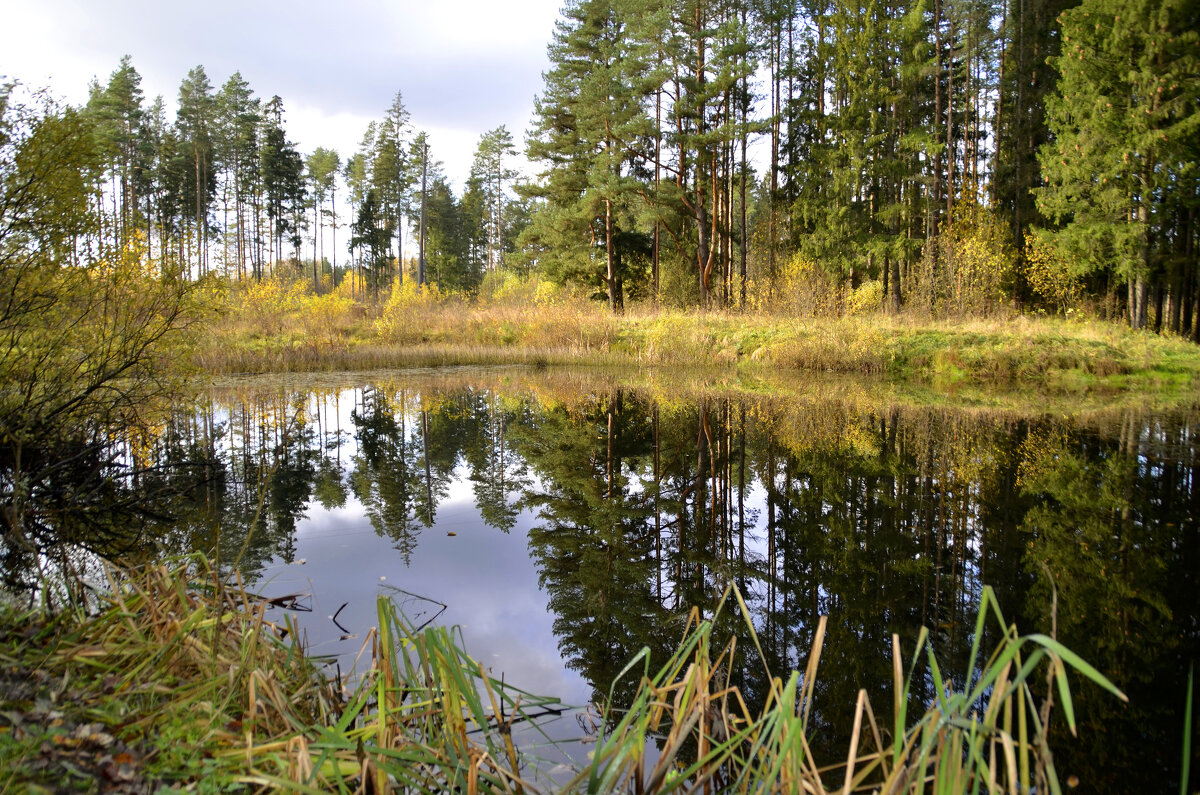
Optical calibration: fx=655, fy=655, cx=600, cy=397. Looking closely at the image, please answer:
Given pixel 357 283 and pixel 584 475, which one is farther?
pixel 357 283

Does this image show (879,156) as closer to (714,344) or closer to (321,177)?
(714,344)

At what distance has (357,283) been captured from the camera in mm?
43281

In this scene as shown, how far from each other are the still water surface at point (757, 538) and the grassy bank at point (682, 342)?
4536mm

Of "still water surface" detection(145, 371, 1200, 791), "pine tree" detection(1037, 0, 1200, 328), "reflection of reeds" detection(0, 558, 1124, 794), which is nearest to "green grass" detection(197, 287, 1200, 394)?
"pine tree" detection(1037, 0, 1200, 328)

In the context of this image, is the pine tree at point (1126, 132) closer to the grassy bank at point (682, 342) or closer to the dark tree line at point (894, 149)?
the dark tree line at point (894, 149)

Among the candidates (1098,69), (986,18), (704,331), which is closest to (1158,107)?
(1098,69)

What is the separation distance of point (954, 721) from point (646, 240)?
25.7 metres

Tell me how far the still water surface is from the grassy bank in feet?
14.9

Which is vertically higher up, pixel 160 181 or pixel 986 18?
pixel 986 18

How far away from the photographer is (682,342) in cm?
1712

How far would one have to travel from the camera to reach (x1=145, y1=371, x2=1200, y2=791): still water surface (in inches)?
98.1

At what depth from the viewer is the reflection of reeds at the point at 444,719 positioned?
1189mm

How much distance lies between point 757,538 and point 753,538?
0.9 inches

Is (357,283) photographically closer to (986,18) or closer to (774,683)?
(986,18)
